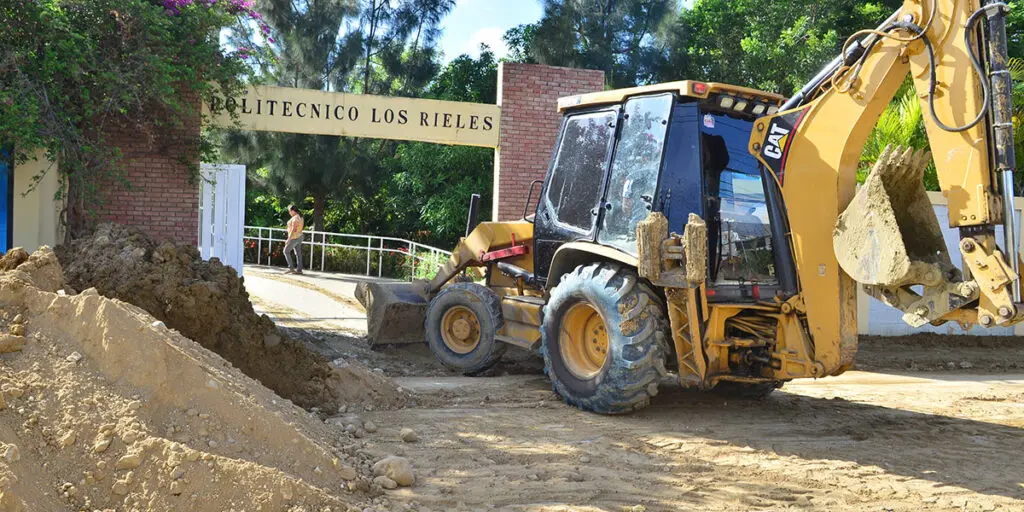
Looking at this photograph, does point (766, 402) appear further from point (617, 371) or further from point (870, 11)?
point (870, 11)

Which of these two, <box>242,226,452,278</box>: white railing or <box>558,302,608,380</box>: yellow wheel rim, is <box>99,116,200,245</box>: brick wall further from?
<box>242,226,452,278</box>: white railing

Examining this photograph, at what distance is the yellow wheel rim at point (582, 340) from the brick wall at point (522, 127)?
6049 mm

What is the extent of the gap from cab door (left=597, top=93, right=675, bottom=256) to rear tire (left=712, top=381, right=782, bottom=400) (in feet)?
5.77

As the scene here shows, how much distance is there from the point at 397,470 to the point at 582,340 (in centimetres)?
263

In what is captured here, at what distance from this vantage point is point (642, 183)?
7113 mm

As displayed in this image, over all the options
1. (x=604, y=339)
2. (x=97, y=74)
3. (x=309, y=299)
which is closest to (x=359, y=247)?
(x=309, y=299)

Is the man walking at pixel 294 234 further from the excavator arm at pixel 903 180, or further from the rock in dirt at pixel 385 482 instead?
the rock in dirt at pixel 385 482

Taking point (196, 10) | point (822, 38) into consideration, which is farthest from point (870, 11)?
point (196, 10)

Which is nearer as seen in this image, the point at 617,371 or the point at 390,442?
the point at 390,442

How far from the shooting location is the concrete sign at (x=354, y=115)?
11977 millimetres

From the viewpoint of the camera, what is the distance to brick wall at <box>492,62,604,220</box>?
13164 millimetres

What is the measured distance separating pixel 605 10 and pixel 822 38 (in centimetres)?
630

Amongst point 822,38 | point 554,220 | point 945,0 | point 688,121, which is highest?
point 822,38

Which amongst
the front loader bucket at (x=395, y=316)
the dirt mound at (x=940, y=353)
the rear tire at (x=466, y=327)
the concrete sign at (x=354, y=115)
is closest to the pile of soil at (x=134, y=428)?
the rear tire at (x=466, y=327)
